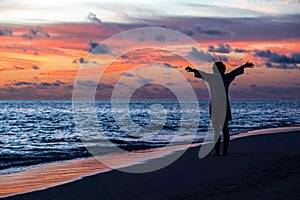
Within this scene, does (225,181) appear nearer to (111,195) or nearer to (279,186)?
(279,186)

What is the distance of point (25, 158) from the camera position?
628 inches

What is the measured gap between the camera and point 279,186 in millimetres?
7477

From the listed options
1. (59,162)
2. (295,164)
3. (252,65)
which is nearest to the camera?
(295,164)

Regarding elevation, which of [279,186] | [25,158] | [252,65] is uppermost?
[252,65]

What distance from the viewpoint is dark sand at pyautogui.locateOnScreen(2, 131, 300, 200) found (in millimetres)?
7395

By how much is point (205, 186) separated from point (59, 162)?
23.0 feet

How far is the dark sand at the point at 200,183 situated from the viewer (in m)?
7.39

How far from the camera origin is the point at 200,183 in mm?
8773

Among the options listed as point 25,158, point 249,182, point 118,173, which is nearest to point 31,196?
point 118,173

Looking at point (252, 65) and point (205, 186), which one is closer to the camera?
point (205, 186)

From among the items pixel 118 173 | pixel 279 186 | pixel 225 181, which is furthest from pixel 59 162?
pixel 279 186

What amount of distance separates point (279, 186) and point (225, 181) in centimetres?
129

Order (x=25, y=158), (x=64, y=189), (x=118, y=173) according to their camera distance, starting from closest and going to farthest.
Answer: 1. (x=64, y=189)
2. (x=118, y=173)
3. (x=25, y=158)

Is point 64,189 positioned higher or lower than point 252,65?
lower
